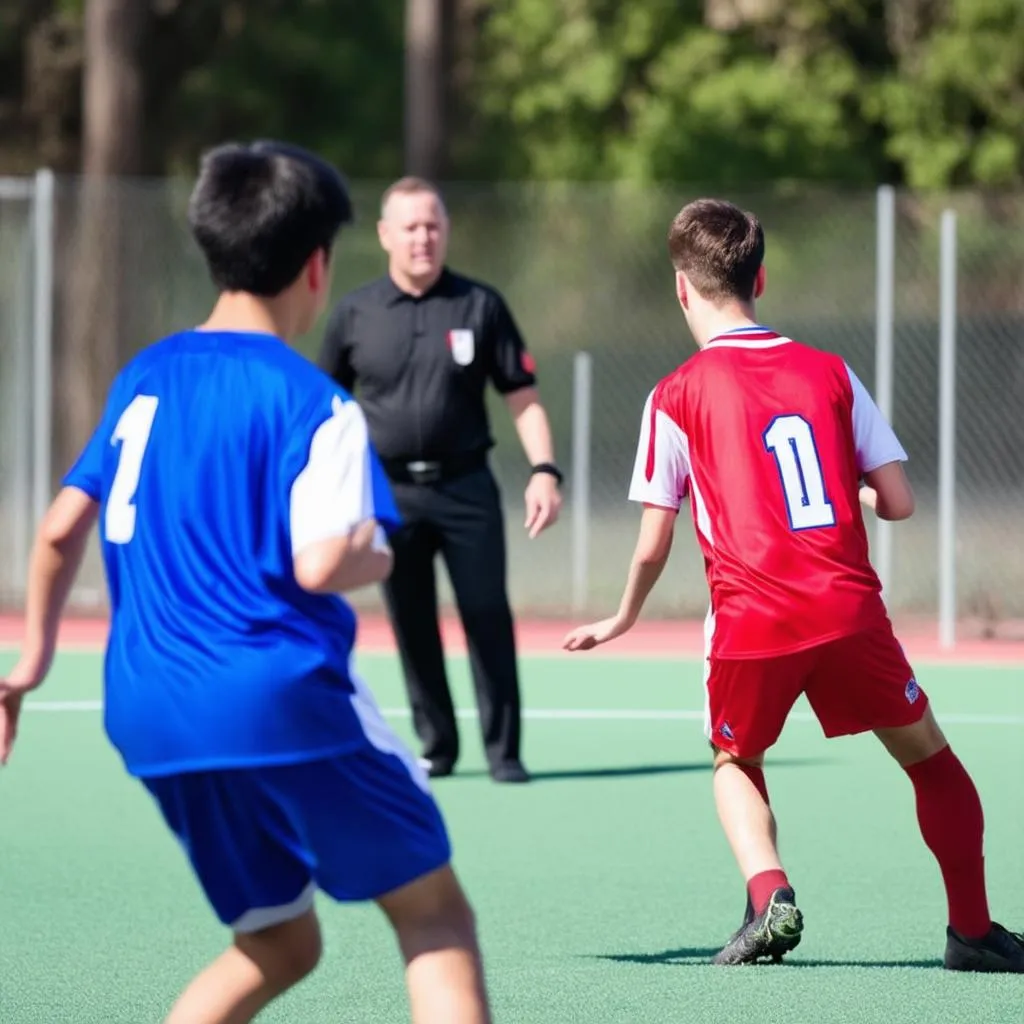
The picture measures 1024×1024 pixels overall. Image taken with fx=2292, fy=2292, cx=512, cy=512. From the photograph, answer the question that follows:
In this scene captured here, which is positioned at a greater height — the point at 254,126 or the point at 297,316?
the point at 254,126

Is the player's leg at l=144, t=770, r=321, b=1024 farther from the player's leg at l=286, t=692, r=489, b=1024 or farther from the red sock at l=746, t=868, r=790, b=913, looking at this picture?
the red sock at l=746, t=868, r=790, b=913

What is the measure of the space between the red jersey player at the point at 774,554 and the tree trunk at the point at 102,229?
10155 mm

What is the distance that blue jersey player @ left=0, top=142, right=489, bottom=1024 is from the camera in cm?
325

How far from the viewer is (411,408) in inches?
314

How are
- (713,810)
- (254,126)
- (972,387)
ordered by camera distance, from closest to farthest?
(713,810) → (972,387) → (254,126)

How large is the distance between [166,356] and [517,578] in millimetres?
11536

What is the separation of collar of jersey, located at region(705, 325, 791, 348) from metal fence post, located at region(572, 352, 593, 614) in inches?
377

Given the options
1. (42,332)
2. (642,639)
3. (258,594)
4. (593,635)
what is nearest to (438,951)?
(258,594)

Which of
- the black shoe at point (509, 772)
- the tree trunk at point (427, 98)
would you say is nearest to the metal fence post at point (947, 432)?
the black shoe at point (509, 772)

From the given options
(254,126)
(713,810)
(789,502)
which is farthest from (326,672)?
(254,126)

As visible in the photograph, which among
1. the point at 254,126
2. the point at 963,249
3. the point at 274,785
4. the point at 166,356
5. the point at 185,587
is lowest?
the point at 274,785

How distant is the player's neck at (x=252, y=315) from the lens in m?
3.42

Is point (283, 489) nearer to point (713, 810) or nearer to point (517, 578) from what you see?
point (713, 810)

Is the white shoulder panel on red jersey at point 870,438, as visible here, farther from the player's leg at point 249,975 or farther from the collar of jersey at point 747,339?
the player's leg at point 249,975
